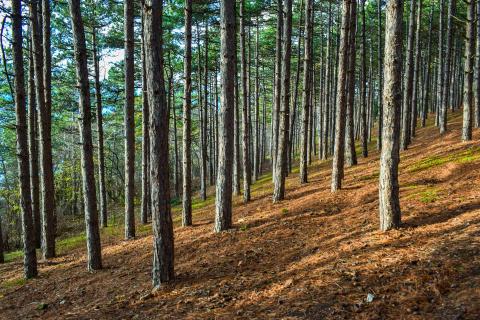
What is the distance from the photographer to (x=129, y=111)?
12070mm

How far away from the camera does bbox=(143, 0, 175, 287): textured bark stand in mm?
6211

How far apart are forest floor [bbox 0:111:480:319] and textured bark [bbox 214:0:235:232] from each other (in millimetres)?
633

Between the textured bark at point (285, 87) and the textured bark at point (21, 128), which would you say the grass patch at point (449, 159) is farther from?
the textured bark at point (21, 128)

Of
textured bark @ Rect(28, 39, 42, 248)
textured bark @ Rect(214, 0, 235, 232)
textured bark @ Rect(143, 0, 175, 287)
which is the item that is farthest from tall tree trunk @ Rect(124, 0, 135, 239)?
textured bark @ Rect(143, 0, 175, 287)

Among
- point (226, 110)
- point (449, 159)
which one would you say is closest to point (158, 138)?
point (226, 110)

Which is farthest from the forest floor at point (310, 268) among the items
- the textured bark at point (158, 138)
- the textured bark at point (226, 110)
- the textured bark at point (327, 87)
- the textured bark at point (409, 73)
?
the textured bark at point (327, 87)

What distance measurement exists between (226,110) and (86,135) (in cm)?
359

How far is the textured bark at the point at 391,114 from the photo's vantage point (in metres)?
6.43

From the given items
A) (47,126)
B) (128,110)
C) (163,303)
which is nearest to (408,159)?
(128,110)

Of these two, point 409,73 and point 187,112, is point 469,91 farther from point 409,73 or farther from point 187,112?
point 187,112

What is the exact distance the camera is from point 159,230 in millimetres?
6523

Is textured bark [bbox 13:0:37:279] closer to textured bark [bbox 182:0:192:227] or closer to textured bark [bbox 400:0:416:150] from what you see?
textured bark [bbox 182:0:192:227]

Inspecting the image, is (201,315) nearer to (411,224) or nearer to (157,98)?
(157,98)

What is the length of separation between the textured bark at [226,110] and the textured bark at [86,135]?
3293 millimetres
